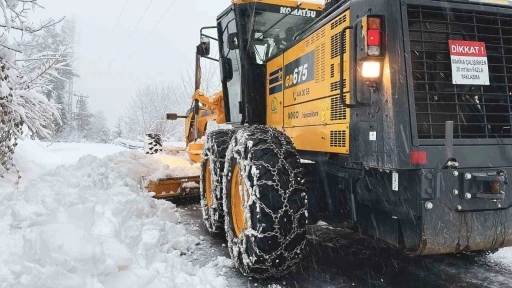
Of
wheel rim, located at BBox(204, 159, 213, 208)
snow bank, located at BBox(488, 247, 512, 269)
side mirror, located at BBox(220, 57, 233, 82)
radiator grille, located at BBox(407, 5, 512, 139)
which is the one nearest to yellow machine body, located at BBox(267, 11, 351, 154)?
radiator grille, located at BBox(407, 5, 512, 139)

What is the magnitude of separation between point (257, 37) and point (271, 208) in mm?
2719

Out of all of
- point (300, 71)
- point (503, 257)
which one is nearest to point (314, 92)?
point (300, 71)

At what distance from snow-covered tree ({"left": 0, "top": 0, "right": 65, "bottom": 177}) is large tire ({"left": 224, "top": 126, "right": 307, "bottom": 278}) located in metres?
4.80

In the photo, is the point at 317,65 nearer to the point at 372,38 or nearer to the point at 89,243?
the point at 372,38

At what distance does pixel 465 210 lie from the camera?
117 inches

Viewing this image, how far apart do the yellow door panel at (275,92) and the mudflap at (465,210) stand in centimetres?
230

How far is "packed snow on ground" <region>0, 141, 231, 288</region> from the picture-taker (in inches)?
112

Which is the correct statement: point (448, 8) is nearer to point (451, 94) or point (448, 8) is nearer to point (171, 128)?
point (451, 94)

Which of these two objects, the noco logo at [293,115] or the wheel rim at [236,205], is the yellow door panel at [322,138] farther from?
the wheel rim at [236,205]

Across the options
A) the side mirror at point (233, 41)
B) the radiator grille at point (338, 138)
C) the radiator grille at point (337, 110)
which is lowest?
the radiator grille at point (338, 138)

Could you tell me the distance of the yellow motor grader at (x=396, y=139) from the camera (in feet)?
9.67

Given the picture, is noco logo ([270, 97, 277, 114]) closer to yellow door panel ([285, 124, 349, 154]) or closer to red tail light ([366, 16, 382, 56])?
yellow door panel ([285, 124, 349, 154])

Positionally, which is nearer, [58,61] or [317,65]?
[317,65]

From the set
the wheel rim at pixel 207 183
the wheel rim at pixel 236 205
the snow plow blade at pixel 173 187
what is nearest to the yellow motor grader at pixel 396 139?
the wheel rim at pixel 236 205
